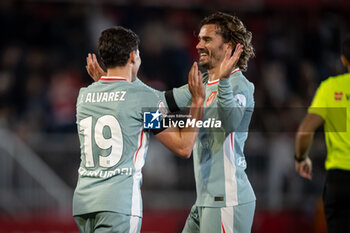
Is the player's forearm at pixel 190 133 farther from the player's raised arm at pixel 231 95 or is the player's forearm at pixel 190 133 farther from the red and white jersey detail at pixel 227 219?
the red and white jersey detail at pixel 227 219

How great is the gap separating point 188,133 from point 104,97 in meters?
0.64

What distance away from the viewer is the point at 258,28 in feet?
41.7

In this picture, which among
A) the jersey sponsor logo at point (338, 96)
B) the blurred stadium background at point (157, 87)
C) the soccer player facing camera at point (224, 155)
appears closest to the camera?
the soccer player facing camera at point (224, 155)

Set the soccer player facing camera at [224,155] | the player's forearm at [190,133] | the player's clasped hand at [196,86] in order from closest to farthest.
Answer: the player's forearm at [190,133] < the player's clasped hand at [196,86] < the soccer player facing camera at [224,155]

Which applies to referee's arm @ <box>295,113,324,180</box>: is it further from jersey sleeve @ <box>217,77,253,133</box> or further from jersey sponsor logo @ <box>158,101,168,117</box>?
jersey sponsor logo @ <box>158,101,168,117</box>

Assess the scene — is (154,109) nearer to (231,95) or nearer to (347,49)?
(231,95)

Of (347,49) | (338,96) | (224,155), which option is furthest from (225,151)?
(347,49)

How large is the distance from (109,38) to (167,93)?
77 centimetres

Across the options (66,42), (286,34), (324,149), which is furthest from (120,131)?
(286,34)

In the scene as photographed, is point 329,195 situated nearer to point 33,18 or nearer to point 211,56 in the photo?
point 211,56

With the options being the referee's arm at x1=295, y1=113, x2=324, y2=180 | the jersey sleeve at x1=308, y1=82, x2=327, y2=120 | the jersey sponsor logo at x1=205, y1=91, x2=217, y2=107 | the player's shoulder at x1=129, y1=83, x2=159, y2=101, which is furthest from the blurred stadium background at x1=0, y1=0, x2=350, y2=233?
the player's shoulder at x1=129, y1=83, x2=159, y2=101

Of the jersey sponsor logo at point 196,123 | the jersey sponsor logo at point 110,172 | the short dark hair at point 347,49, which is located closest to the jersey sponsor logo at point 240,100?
the jersey sponsor logo at point 196,123

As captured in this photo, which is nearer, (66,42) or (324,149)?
(324,149)

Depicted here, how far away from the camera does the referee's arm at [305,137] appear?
5008 millimetres
